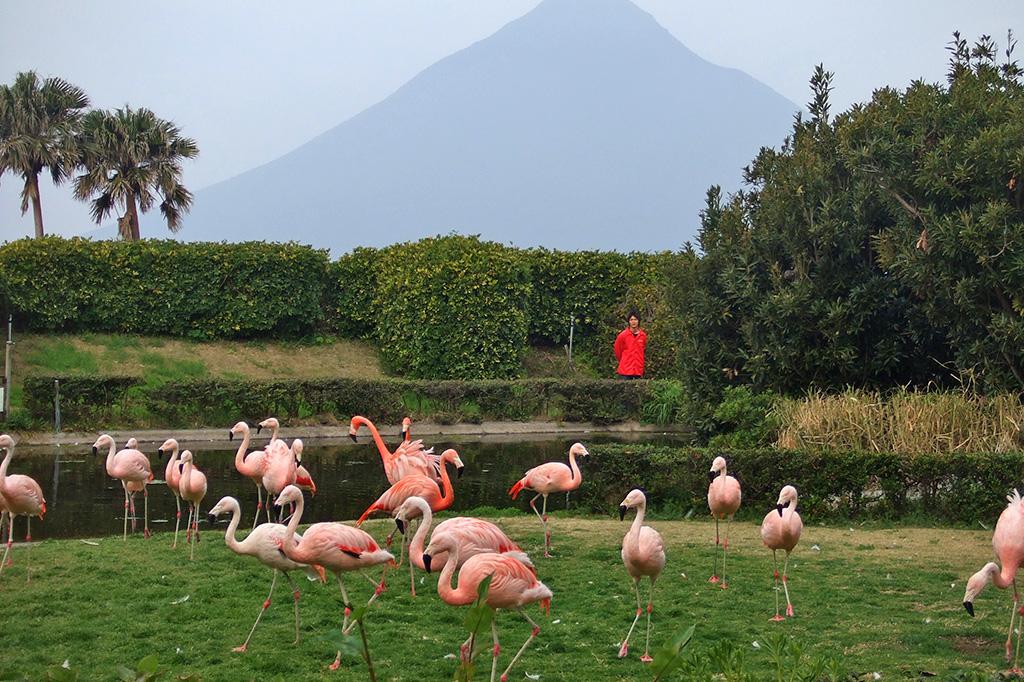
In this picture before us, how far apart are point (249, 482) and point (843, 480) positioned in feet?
27.9

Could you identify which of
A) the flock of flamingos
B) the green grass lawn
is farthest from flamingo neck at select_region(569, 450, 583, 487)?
the green grass lawn

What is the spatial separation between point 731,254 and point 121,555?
30.2 ft

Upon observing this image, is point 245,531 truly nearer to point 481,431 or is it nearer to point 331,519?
point 331,519

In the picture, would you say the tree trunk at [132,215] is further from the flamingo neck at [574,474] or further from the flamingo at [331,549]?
the flamingo at [331,549]

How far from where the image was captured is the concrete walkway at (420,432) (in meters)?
20.7

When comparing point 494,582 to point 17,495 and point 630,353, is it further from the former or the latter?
point 630,353

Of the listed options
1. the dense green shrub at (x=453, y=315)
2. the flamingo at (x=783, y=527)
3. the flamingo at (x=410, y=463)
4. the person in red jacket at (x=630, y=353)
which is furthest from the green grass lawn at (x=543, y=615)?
the dense green shrub at (x=453, y=315)

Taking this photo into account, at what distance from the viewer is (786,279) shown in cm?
1555

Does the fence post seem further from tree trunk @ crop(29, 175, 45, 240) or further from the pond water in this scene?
tree trunk @ crop(29, 175, 45, 240)

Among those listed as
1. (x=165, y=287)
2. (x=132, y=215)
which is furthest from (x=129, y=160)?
(x=165, y=287)

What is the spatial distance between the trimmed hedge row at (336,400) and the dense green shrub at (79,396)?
0.06 feet

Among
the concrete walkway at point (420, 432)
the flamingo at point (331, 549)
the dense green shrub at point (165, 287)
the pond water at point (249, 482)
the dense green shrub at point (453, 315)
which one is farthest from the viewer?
the dense green shrub at point (453, 315)

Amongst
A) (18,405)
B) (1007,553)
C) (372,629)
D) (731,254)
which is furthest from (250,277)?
(1007,553)

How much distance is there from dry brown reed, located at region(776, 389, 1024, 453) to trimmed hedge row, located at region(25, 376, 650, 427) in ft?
35.7
